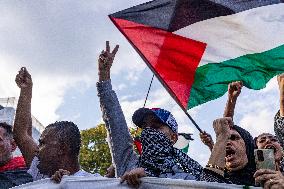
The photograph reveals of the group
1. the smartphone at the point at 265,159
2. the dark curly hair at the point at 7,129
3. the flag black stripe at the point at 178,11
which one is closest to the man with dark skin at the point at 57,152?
the dark curly hair at the point at 7,129

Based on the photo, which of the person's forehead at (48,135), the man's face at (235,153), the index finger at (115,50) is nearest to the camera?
the man's face at (235,153)

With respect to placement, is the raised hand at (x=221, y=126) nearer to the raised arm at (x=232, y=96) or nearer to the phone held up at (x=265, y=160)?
the phone held up at (x=265, y=160)

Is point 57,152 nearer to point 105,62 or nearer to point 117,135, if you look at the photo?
point 117,135

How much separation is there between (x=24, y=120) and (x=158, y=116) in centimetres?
130

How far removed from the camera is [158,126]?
374 cm

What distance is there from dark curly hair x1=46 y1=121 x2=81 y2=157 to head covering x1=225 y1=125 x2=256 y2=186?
3.61 ft

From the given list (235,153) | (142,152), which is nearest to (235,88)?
(235,153)

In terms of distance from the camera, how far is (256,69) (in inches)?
199

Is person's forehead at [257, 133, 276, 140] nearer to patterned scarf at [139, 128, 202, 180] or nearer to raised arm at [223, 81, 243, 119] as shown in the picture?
raised arm at [223, 81, 243, 119]

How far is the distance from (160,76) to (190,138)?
11.0 feet

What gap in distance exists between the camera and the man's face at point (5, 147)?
13.7ft

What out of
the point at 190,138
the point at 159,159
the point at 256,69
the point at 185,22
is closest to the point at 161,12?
the point at 185,22

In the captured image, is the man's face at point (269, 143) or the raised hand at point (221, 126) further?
the man's face at point (269, 143)

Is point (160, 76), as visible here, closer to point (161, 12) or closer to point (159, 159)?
point (161, 12)
